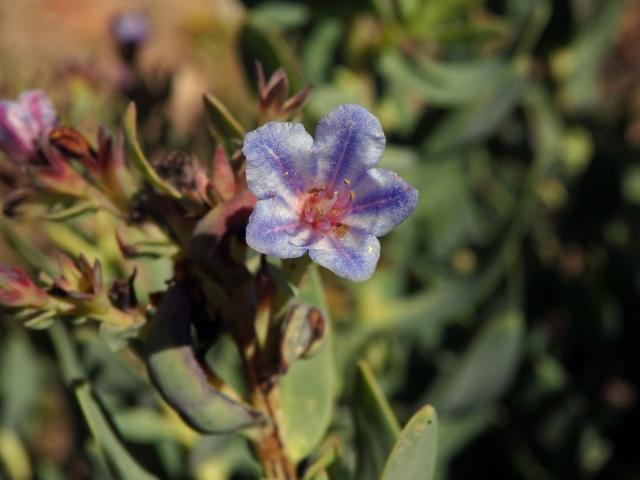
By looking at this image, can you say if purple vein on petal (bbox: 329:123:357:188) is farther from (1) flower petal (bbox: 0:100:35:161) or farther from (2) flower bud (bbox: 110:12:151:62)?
(2) flower bud (bbox: 110:12:151:62)

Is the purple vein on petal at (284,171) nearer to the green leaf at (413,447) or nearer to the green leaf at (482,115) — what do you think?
the green leaf at (413,447)

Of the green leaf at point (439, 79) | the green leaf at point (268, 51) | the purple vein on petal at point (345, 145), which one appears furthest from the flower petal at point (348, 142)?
the green leaf at point (439, 79)

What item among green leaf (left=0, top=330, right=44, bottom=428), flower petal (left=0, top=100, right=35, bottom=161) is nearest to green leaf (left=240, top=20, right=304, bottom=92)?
flower petal (left=0, top=100, right=35, bottom=161)

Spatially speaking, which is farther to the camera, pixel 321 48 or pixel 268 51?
pixel 321 48

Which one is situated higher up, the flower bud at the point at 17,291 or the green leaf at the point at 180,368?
the flower bud at the point at 17,291

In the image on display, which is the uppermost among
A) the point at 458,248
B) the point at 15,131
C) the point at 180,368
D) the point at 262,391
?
the point at 15,131

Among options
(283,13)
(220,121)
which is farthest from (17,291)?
(283,13)

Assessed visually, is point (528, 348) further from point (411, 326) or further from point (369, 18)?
point (369, 18)

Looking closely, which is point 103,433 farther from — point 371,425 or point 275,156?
point 275,156
